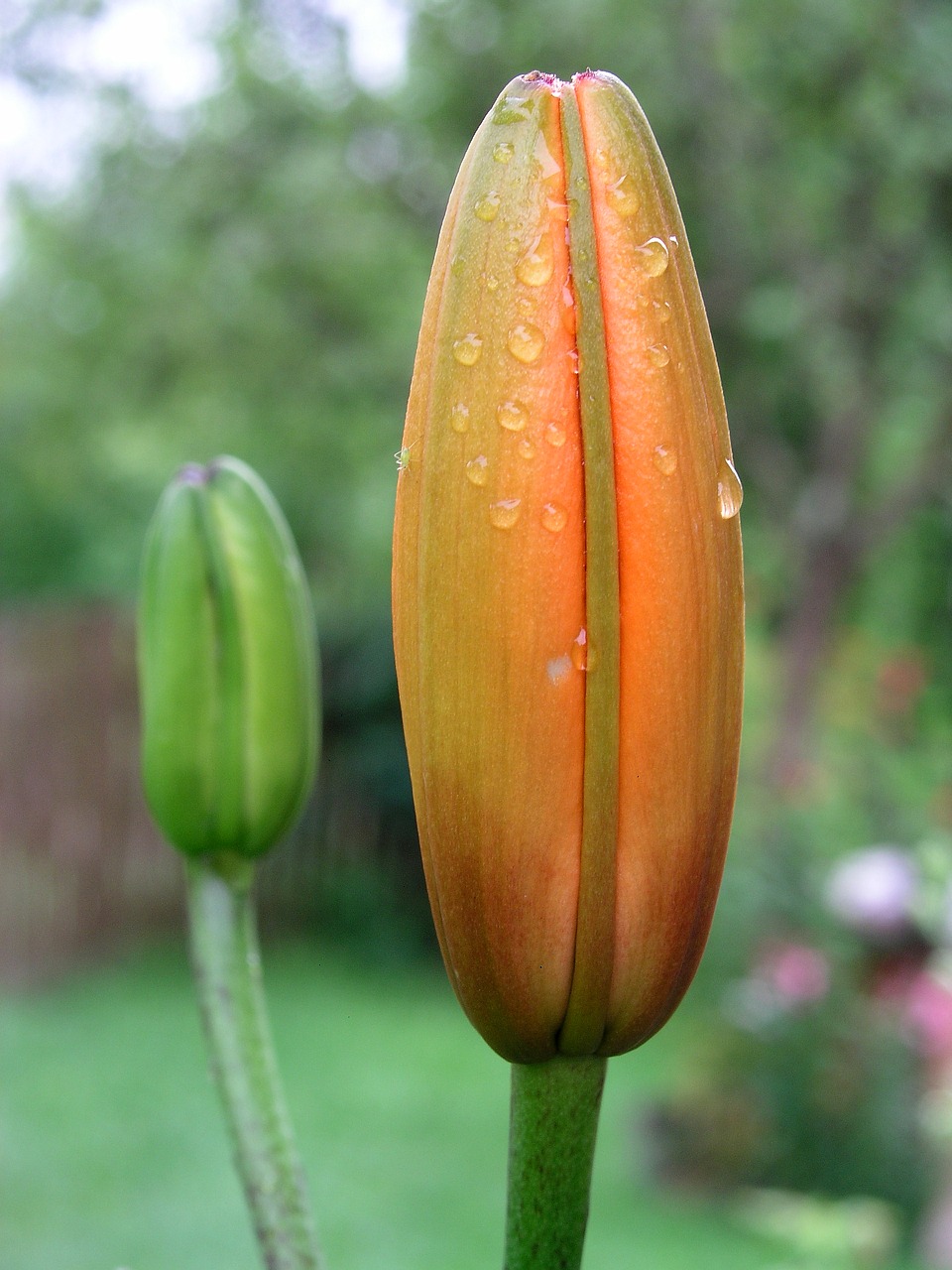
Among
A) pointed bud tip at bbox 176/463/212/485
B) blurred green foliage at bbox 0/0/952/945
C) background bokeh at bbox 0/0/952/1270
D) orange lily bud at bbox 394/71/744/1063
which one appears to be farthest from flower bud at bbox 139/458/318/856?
blurred green foliage at bbox 0/0/952/945

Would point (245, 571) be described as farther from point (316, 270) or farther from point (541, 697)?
point (316, 270)

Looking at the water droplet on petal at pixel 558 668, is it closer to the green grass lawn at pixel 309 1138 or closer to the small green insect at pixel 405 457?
the small green insect at pixel 405 457

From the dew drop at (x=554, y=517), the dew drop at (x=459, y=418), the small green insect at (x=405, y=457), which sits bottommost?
the dew drop at (x=554, y=517)

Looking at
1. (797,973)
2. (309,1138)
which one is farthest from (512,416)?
(309,1138)

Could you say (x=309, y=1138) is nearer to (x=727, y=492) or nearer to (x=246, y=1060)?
(x=246, y=1060)

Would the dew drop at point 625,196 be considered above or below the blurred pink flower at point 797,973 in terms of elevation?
below

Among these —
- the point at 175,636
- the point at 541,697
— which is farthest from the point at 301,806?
the point at 541,697

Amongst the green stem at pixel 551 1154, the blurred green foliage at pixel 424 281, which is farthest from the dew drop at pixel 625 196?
the blurred green foliage at pixel 424 281

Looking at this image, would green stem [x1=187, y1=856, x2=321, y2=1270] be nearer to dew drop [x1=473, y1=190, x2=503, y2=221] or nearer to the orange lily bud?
the orange lily bud
